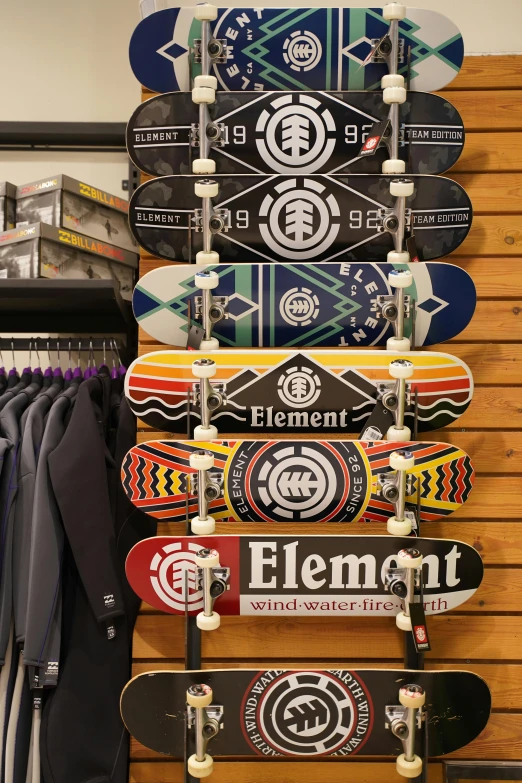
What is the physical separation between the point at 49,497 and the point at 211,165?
89cm

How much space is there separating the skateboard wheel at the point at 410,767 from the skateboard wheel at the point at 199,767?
1.32 ft

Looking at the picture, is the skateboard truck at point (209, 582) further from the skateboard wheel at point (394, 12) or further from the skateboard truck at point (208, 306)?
the skateboard wheel at point (394, 12)

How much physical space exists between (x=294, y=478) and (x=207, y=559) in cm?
26

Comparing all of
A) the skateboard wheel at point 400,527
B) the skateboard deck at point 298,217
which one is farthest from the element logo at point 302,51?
the skateboard wheel at point 400,527

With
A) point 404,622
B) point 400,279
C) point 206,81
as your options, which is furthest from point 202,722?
point 206,81

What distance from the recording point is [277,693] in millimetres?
1435

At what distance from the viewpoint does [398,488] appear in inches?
55.4

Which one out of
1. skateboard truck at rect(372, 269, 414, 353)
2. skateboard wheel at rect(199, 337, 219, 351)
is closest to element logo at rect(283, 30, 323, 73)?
skateboard truck at rect(372, 269, 414, 353)

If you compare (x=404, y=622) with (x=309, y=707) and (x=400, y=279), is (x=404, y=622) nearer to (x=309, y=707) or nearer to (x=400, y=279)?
(x=309, y=707)

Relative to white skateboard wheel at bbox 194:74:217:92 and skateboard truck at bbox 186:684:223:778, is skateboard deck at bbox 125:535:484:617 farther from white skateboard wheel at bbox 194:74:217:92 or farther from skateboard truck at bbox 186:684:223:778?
white skateboard wheel at bbox 194:74:217:92

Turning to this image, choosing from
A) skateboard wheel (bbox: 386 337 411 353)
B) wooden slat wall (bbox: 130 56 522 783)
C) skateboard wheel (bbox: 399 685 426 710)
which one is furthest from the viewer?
wooden slat wall (bbox: 130 56 522 783)

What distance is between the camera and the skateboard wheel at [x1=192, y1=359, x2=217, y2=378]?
1410 mm

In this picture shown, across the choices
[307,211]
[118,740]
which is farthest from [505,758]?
[307,211]

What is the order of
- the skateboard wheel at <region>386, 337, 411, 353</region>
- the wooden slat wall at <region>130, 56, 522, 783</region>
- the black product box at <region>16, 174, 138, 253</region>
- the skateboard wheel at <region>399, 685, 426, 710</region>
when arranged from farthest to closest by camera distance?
the black product box at <region>16, 174, 138, 253</region> < the wooden slat wall at <region>130, 56, 522, 783</region> < the skateboard wheel at <region>386, 337, 411, 353</region> < the skateboard wheel at <region>399, 685, 426, 710</region>
